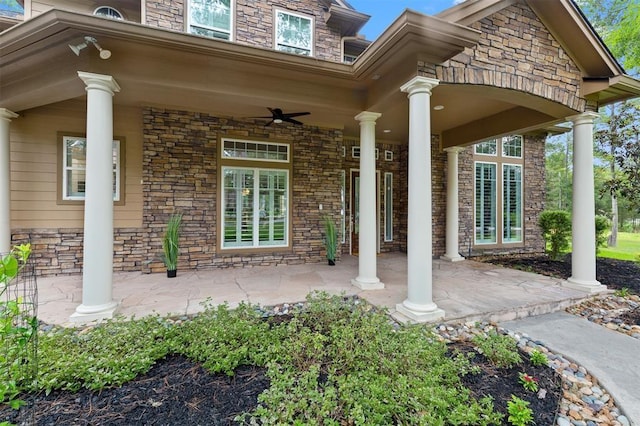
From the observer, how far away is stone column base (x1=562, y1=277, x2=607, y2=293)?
4418mm

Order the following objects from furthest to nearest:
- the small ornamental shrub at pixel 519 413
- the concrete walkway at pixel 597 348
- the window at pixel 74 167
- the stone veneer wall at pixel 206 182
A: the stone veneer wall at pixel 206 182 → the window at pixel 74 167 → the concrete walkway at pixel 597 348 → the small ornamental shrub at pixel 519 413

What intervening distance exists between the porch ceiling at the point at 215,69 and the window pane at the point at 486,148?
302 cm

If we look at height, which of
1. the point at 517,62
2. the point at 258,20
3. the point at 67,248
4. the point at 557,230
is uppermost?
the point at 258,20

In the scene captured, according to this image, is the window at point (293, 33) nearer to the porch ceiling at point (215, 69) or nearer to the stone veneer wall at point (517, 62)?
the porch ceiling at point (215, 69)

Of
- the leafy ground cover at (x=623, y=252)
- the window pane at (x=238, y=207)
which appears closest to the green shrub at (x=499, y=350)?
the window pane at (x=238, y=207)

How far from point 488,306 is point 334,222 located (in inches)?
137

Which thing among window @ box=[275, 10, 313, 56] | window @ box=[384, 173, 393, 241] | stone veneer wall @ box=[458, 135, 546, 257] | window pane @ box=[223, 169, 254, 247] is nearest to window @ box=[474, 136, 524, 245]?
stone veneer wall @ box=[458, 135, 546, 257]

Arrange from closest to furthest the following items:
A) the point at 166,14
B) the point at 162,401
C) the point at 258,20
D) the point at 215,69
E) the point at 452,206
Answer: the point at 162,401, the point at 215,69, the point at 166,14, the point at 258,20, the point at 452,206

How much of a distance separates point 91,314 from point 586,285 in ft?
22.5

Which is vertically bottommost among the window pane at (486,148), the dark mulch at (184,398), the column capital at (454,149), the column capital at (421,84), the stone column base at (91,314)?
the dark mulch at (184,398)

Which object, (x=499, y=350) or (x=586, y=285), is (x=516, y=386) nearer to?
(x=499, y=350)

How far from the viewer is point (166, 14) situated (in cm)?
527

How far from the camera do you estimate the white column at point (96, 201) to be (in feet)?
10.5

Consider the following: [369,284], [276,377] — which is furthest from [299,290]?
[276,377]
